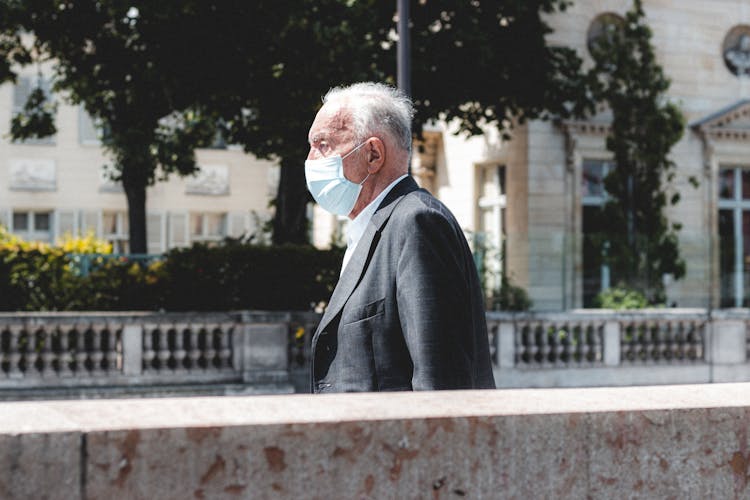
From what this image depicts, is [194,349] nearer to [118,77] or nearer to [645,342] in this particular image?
[118,77]

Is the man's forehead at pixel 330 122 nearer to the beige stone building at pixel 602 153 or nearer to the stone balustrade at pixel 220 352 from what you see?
the stone balustrade at pixel 220 352

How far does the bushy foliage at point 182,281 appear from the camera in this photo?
1402 cm

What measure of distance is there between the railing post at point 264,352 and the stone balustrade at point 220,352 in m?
0.01

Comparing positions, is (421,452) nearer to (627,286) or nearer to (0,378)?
(0,378)

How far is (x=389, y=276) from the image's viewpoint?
10.3 feet

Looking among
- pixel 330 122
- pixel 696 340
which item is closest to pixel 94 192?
pixel 696 340

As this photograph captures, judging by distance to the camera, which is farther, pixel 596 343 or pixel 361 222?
pixel 596 343

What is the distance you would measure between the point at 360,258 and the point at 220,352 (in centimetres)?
1050

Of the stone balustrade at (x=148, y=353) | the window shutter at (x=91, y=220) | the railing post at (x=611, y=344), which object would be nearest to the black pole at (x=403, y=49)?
the stone balustrade at (x=148, y=353)

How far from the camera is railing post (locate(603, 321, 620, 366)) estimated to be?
51.1 feet

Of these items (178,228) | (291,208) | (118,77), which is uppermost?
(118,77)

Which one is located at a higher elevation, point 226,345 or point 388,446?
point 388,446

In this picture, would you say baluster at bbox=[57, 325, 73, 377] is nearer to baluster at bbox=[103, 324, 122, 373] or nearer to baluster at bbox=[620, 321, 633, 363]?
baluster at bbox=[103, 324, 122, 373]

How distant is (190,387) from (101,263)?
9.68 ft
